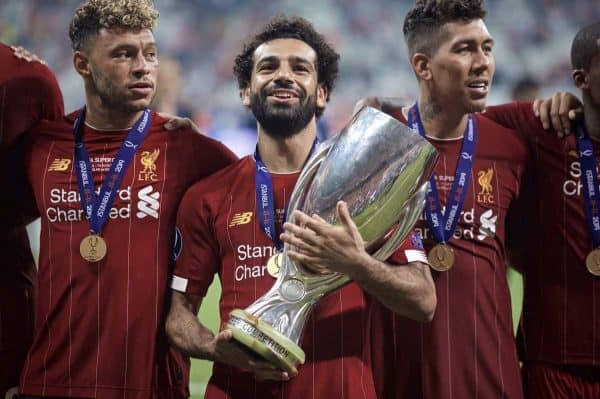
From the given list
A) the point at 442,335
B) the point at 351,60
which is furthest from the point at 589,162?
the point at 351,60

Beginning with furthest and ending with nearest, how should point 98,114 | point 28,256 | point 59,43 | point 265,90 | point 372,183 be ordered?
point 59,43 → point 28,256 → point 98,114 → point 265,90 → point 372,183

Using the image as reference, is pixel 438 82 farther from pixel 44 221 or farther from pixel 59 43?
pixel 59 43

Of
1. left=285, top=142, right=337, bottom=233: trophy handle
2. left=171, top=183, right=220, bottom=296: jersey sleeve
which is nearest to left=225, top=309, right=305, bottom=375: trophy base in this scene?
left=285, top=142, right=337, bottom=233: trophy handle

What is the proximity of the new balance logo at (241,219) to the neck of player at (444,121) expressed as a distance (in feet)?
2.57

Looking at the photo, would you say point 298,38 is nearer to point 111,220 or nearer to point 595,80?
point 111,220

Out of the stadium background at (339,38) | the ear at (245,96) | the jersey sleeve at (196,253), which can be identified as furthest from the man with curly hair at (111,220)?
the stadium background at (339,38)

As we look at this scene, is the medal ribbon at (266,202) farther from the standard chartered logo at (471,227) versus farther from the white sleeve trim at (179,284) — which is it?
the standard chartered logo at (471,227)

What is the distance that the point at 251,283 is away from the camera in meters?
3.01

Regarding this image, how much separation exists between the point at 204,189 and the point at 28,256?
96 cm

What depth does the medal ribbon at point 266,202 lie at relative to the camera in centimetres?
304

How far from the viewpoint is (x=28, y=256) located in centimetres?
374

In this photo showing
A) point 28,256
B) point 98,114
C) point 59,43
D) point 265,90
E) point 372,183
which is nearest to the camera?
point 372,183

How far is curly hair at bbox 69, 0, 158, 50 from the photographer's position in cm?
338

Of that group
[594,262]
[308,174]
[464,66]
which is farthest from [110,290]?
[594,262]
